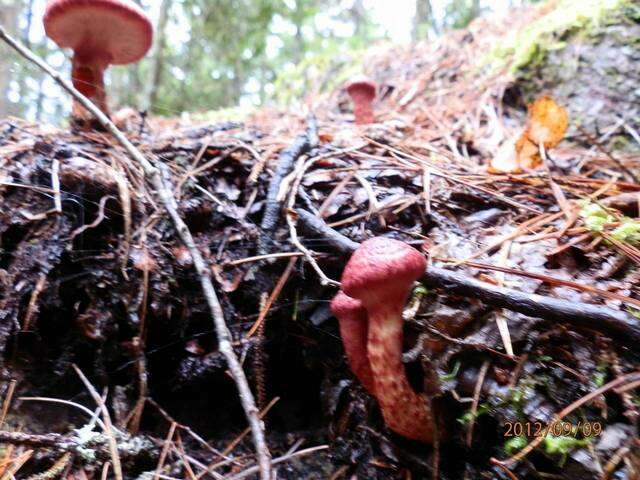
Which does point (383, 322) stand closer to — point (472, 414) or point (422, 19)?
point (472, 414)

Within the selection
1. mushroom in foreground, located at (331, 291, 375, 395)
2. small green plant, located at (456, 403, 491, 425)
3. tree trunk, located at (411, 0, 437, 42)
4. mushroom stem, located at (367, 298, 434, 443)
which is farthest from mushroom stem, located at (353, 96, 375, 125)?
tree trunk, located at (411, 0, 437, 42)

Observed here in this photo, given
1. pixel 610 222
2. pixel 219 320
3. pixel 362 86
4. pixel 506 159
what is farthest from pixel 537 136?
pixel 219 320

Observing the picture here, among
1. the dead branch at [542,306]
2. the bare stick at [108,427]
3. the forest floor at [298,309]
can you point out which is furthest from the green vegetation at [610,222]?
the bare stick at [108,427]

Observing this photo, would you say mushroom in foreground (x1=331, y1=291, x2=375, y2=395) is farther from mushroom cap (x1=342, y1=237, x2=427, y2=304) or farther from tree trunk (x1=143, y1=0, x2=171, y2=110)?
tree trunk (x1=143, y1=0, x2=171, y2=110)

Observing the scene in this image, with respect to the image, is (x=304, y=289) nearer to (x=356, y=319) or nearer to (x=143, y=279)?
(x=356, y=319)

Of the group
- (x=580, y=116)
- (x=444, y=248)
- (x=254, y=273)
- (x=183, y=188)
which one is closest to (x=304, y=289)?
(x=254, y=273)
